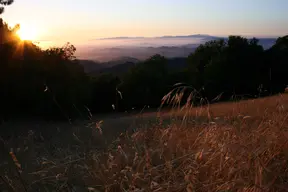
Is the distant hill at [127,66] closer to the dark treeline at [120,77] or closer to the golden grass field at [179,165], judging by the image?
the dark treeline at [120,77]

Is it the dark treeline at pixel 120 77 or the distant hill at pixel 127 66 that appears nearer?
the dark treeline at pixel 120 77

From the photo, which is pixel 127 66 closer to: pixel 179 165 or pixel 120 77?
pixel 120 77

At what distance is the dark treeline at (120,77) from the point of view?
64.4 ft

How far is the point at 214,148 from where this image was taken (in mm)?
2682

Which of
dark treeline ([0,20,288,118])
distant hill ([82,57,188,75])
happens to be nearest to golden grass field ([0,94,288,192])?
dark treeline ([0,20,288,118])

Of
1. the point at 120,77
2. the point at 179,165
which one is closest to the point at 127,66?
the point at 120,77

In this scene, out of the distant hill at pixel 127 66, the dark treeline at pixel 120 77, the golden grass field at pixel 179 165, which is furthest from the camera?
the distant hill at pixel 127 66

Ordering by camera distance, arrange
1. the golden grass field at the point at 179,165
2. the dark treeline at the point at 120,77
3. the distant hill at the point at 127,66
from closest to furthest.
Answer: the golden grass field at the point at 179,165, the dark treeline at the point at 120,77, the distant hill at the point at 127,66

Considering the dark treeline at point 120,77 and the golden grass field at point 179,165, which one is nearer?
the golden grass field at point 179,165

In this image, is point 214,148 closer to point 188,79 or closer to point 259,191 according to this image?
point 259,191

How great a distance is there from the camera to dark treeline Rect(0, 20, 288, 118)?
64.4ft

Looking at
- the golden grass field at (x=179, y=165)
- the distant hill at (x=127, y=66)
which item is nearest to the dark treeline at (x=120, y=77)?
the distant hill at (x=127, y=66)

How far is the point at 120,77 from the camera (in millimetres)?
31750

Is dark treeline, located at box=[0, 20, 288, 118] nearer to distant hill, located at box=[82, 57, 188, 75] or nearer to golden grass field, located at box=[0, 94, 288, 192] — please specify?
distant hill, located at box=[82, 57, 188, 75]
